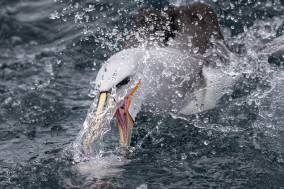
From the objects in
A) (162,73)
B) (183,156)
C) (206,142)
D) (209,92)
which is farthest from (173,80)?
(183,156)

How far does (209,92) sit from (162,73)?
62 centimetres

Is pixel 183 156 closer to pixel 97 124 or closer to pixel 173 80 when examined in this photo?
pixel 97 124

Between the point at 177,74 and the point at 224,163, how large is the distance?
61.6 inches

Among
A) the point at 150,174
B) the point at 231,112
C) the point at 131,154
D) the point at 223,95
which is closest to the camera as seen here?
the point at 150,174

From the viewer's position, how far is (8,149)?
6.32 m

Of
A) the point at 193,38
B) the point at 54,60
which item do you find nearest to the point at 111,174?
the point at 193,38

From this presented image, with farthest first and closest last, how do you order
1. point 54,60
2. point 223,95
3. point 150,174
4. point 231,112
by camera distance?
point 54,60 → point 223,95 → point 231,112 → point 150,174

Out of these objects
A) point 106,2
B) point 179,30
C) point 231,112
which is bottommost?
point 231,112

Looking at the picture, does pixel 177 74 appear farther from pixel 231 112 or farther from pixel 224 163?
pixel 224 163

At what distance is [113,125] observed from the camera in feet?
22.1

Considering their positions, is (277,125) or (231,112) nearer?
(277,125)

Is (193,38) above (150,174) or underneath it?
above

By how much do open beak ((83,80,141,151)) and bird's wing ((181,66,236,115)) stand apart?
765 mm

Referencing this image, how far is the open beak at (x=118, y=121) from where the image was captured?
588cm
